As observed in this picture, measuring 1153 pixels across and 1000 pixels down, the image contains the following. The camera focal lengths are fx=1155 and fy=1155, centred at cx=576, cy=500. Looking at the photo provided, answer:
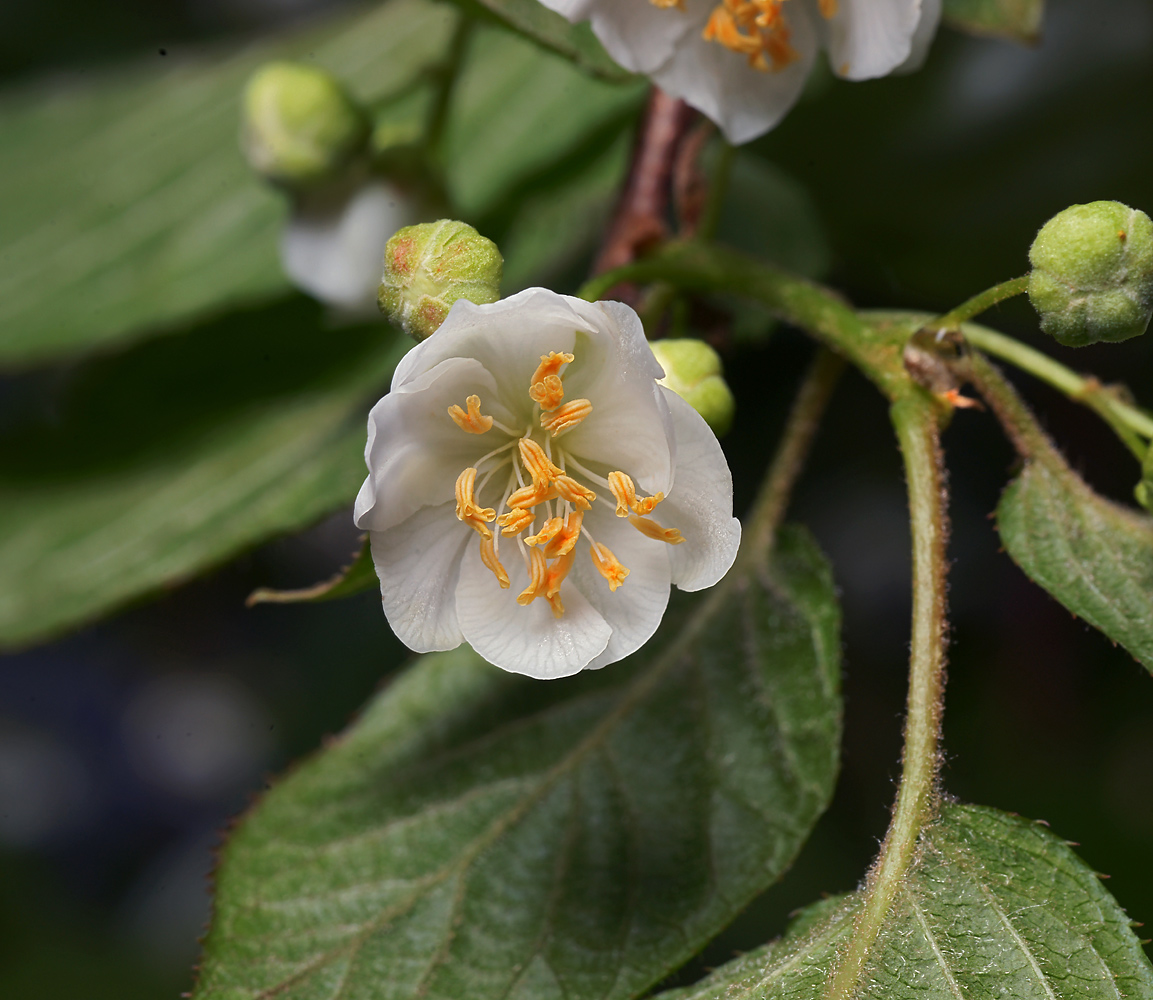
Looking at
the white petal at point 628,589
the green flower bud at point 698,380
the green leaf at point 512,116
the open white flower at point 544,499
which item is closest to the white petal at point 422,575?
the open white flower at point 544,499

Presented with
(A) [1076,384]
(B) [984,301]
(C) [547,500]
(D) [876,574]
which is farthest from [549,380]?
(D) [876,574]

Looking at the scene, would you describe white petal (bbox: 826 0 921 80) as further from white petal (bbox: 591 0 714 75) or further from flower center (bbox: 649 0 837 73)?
white petal (bbox: 591 0 714 75)

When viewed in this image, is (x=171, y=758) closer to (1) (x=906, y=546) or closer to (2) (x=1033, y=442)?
(1) (x=906, y=546)

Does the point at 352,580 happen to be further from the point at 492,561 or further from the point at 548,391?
the point at 548,391

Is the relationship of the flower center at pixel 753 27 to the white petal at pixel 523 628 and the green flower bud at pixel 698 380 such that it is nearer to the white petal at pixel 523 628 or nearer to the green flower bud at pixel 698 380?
the green flower bud at pixel 698 380

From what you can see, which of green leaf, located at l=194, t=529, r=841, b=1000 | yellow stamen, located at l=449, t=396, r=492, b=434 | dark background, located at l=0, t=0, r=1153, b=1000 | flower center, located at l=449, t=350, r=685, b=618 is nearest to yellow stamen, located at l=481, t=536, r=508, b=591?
flower center, located at l=449, t=350, r=685, b=618

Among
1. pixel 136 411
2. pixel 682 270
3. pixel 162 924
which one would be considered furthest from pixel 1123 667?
pixel 162 924
